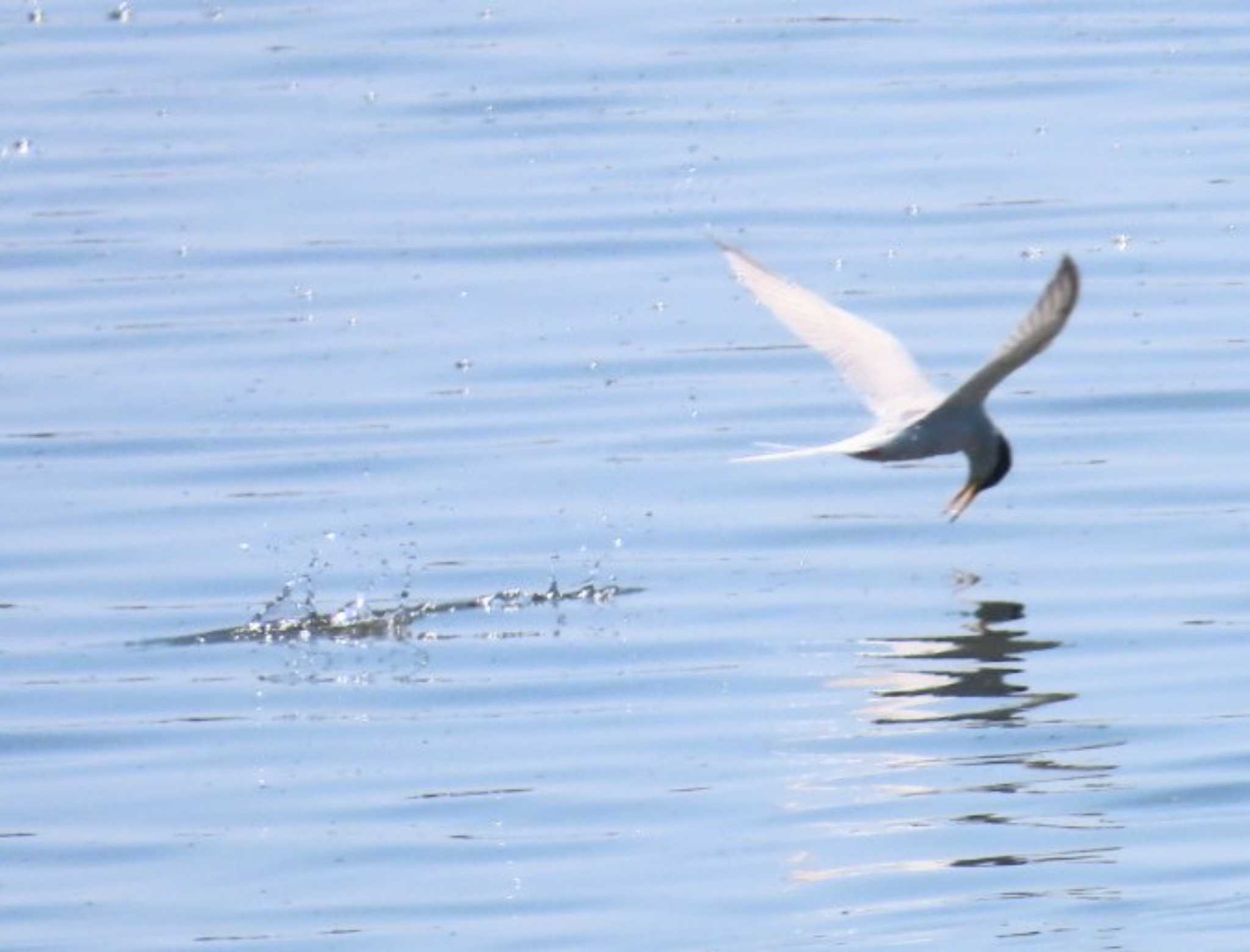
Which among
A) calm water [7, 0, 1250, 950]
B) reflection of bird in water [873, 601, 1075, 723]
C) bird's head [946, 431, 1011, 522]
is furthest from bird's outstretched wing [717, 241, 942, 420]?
reflection of bird in water [873, 601, 1075, 723]

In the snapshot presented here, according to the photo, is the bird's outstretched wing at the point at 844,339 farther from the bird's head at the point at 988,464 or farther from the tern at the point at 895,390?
the bird's head at the point at 988,464

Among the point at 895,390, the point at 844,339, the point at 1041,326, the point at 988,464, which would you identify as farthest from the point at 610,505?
the point at 1041,326

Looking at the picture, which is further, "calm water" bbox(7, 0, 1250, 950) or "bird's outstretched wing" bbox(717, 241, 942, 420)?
"bird's outstretched wing" bbox(717, 241, 942, 420)

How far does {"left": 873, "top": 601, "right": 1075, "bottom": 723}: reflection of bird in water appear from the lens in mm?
9867

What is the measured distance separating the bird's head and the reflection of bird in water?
59cm

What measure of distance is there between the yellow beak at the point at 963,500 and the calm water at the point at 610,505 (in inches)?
3.0

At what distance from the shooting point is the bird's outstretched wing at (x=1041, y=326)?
9.41m

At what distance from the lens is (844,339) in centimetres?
1210

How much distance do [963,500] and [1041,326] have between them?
7.50 feet

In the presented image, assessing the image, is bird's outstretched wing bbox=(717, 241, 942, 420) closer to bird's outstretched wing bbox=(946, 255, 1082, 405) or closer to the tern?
the tern

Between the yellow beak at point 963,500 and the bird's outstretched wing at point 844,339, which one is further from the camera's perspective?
the bird's outstretched wing at point 844,339

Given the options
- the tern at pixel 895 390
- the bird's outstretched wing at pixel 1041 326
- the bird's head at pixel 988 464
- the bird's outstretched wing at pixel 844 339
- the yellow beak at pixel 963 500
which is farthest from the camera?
the bird's outstretched wing at pixel 844 339

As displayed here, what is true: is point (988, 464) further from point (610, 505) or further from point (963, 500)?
point (610, 505)

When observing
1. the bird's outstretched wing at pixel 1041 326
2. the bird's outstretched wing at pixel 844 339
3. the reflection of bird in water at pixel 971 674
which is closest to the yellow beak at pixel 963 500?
the bird's outstretched wing at pixel 844 339
